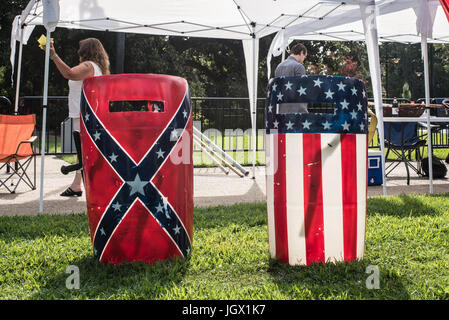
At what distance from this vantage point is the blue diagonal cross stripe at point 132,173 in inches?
111

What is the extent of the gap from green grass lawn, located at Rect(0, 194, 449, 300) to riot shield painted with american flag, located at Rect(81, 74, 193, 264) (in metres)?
0.17

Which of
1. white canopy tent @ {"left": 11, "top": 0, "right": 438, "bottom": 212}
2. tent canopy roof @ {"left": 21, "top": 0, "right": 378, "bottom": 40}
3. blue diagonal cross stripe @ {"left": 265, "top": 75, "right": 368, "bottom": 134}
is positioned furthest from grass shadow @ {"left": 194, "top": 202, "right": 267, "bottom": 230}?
tent canopy roof @ {"left": 21, "top": 0, "right": 378, "bottom": 40}

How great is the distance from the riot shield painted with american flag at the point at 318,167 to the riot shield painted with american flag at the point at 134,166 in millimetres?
635

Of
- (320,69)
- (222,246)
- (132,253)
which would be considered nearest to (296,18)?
(222,246)

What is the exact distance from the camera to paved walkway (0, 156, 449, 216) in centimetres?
530

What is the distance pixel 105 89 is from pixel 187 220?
1012 millimetres

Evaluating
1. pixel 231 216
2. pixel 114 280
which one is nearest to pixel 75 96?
pixel 231 216

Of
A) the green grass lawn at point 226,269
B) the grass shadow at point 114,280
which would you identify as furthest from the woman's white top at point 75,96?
the grass shadow at point 114,280

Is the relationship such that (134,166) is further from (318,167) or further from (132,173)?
(318,167)

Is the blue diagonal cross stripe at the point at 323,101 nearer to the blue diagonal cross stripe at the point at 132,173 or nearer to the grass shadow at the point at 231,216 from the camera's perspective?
the blue diagonal cross stripe at the point at 132,173

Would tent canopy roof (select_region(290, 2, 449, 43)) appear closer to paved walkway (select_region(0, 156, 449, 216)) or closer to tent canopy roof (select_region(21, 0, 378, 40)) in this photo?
tent canopy roof (select_region(21, 0, 378, 40))

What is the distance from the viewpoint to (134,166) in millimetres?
2822

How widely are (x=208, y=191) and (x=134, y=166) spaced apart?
375cm

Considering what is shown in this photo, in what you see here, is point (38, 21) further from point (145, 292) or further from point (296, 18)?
point (145, 292)
